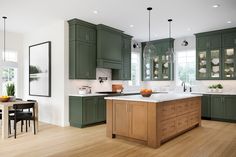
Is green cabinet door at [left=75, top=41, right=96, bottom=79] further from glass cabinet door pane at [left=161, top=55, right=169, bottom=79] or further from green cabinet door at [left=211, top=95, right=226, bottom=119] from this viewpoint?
green cabinet door at [left=211, top=95, right=226, bottom=119]

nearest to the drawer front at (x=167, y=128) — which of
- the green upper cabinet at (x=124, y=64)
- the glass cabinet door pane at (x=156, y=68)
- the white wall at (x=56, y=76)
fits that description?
the white wall at (x=56, y=76)

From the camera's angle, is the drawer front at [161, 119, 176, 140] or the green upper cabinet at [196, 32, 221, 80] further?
the green upper cabinet at [196, 32, 221, 80]

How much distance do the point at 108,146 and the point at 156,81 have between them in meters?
5.15

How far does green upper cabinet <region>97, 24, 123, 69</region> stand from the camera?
6215 millimetres

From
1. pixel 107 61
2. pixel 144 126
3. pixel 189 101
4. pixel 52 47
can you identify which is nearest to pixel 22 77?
pixel 52 47

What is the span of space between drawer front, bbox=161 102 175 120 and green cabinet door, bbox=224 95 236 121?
2.89 meters

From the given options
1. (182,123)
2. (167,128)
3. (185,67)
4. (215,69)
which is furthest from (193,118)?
(185,67)

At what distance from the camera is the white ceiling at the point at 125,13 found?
4.48 metres

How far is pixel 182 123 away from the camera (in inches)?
189

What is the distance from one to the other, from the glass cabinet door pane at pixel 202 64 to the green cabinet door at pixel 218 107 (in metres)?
0.95

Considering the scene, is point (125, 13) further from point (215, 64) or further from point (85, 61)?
point (215, 64)

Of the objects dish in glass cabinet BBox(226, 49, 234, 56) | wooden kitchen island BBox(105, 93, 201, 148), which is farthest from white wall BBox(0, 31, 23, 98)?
dish in glass cabinet BBox(226, 49, 234, 56)

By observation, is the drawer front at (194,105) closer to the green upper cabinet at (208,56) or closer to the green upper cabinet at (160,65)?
the green upper cabinet at (208,56)

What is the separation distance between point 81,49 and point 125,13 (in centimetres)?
166
